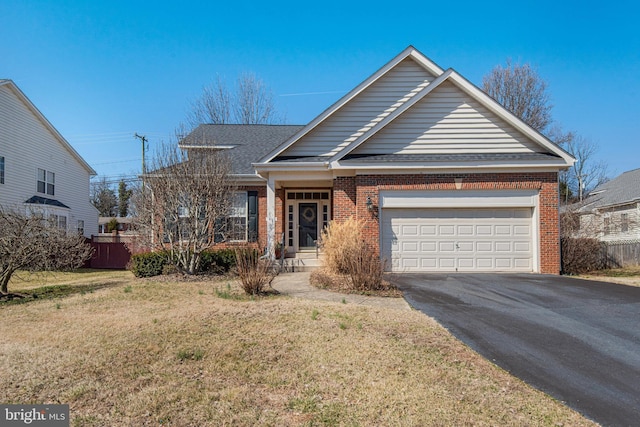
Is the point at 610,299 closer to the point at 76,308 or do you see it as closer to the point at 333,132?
the point at 333,132

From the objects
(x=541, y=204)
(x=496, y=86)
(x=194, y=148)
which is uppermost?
(x=496, y=86)

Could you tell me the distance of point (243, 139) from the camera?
19.6 metres

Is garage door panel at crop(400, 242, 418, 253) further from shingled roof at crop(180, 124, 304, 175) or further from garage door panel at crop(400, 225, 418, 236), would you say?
shingled roof at crop(180, 124, 304, 175)

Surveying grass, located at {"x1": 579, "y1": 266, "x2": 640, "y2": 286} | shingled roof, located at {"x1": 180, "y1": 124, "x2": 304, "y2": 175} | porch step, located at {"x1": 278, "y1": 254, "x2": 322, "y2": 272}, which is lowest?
grass, located at {"x1": 579, "y1": 266, "x2": 640, "y2": 286}

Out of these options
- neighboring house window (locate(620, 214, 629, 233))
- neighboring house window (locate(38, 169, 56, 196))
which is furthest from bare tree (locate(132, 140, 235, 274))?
neighboring house window (locate(620, 214, 629, 233))

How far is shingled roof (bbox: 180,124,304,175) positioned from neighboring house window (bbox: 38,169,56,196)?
9.69 meters

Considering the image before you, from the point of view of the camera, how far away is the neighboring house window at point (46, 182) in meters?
22.1

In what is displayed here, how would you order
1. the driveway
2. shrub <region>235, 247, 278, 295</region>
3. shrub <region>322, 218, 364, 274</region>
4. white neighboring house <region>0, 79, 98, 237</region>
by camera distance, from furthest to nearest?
white neighboring house <region>0, 79, 98, 237</region>, shrub <region>322, 218, 364, 274</region>, shrub <region>235, 247, 278, 295</region>, the driveway

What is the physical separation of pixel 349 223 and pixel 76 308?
22.7 feet

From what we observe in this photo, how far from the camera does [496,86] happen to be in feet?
102

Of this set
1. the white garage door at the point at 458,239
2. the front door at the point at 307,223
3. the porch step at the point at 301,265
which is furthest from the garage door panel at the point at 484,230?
the front door at the point at 307,223

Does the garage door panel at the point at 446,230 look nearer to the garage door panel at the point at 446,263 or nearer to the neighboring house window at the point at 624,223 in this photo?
the garage door panel at the point at 446,263

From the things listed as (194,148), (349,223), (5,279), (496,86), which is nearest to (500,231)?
(349,223)

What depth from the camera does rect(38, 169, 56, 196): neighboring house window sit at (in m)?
22.1
